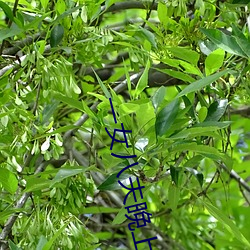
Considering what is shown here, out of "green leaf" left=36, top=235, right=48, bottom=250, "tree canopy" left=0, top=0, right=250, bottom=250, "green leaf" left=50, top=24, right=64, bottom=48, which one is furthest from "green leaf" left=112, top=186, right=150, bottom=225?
"green leaf" left=50, top=24, right=64, bottom=48

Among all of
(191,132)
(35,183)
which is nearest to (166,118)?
(191,132)

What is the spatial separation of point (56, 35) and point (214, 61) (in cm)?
20

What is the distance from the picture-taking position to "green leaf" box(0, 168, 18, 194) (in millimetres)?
768

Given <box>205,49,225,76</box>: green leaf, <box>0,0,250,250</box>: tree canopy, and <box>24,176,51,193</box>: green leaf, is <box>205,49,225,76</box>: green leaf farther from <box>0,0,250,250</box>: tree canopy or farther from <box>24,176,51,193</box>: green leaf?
<box>24,176,51,193</box>: green leaf

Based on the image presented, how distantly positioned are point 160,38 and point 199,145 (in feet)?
0.74

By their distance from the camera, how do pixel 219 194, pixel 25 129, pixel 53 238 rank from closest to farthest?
pixel 53 238, pixel 25 129, pixel 219 194

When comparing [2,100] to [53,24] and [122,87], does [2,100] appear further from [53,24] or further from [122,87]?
[122,87]

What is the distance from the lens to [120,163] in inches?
29.8

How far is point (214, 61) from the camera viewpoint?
2.67 ft

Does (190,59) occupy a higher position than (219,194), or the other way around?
(190,59)

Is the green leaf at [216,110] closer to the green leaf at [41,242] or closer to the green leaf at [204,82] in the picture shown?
the green leaf at [204,82]

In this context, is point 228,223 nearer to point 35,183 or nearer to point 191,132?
point 191,132

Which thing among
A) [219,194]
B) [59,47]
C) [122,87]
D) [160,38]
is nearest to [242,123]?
[219,194]

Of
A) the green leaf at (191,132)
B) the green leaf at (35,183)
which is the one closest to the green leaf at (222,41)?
the green leaf at (191,132)
